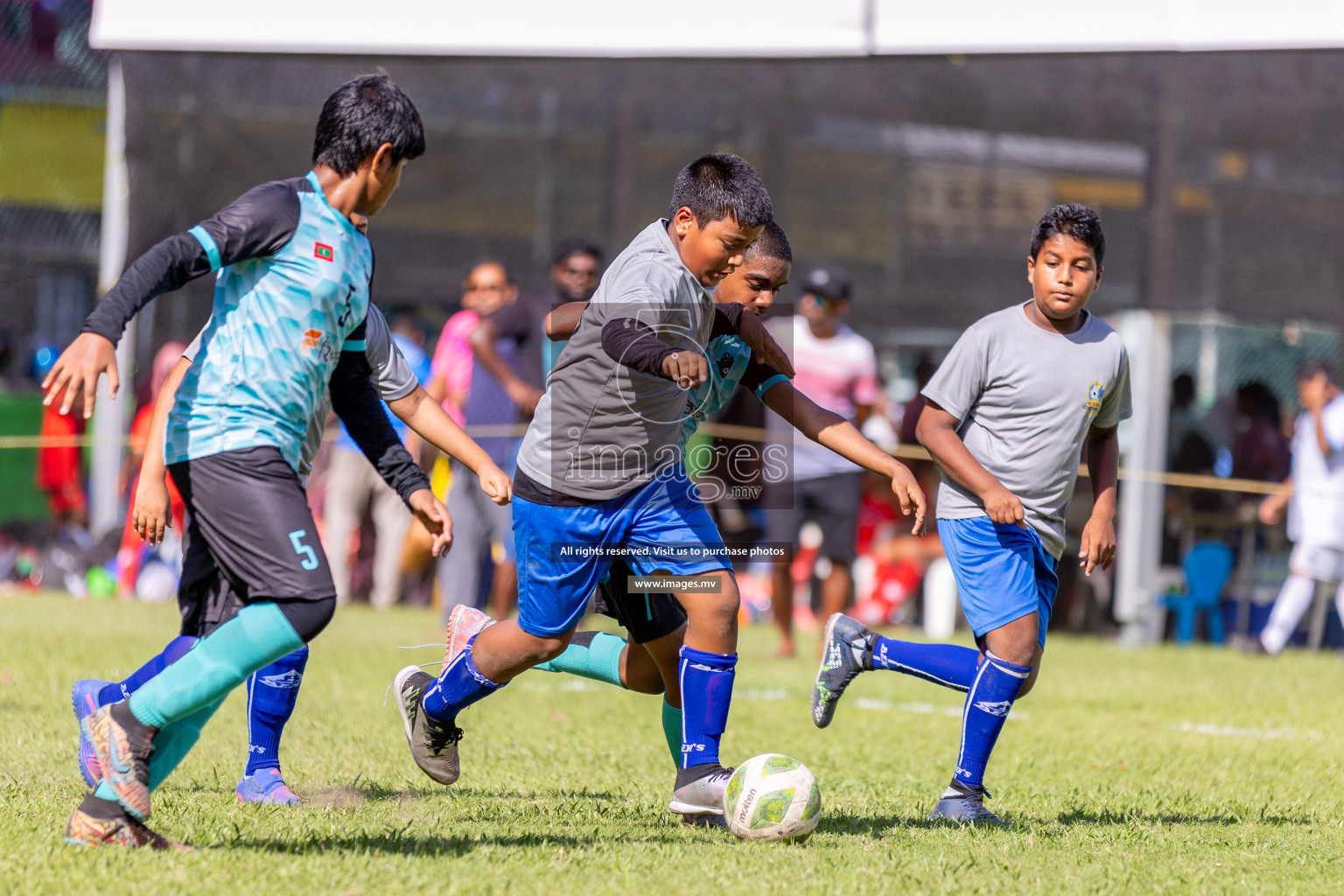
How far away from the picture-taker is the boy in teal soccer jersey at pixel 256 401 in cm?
371

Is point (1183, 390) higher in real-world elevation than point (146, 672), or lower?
higher

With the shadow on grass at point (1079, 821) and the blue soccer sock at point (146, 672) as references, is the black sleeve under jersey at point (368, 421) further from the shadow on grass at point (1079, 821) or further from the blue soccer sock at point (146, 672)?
the shadow on grass at point (1079, 821)

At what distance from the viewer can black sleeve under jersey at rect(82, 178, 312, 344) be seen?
11.5 ft

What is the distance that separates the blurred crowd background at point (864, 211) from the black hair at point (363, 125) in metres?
7.46

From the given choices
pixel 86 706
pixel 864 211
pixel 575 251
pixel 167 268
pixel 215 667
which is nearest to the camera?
pixel 167 268

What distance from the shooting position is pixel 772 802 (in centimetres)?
424

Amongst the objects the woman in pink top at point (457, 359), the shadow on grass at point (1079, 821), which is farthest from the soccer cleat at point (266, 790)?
the woman in pink top at point (457, 359)

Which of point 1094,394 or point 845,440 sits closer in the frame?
point 845,440

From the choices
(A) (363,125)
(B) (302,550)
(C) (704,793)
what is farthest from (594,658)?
(A) (363,125)

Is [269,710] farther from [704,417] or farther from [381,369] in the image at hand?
[704,417]

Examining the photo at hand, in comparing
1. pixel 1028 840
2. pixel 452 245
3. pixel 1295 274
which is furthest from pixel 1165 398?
pixel 1028 840

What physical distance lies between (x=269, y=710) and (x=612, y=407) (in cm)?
150

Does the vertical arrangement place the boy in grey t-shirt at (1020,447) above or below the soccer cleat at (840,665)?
above

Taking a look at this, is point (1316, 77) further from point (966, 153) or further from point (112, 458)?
point (112, 458)
